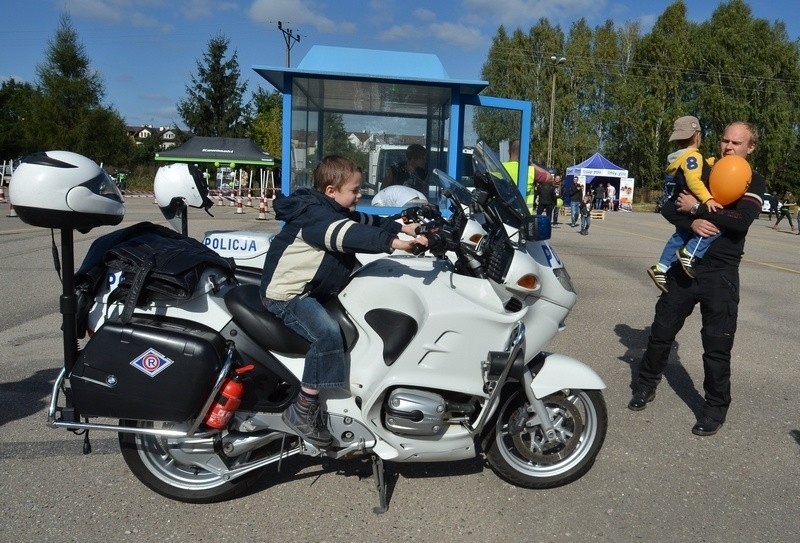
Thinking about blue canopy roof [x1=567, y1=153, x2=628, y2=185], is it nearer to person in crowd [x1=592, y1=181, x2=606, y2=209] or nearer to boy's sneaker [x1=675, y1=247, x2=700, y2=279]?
person in crowd [x1=592, y1=181, x2=606, y2=209]

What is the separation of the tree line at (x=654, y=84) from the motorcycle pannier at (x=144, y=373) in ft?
160

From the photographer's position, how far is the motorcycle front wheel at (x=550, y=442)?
358cm

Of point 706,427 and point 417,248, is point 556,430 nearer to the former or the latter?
point 417,248

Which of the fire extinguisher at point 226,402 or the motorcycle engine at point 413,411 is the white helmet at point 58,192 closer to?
the fire extinguisher at point 226,402

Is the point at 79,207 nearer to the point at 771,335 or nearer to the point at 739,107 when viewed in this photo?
the point at 771,335

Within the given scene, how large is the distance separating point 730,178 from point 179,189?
11.3 feet

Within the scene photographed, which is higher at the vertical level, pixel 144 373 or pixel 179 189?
pixel 179 189

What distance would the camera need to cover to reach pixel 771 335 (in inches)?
296

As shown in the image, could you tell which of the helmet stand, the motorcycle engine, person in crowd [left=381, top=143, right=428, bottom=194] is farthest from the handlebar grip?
person in crowd [left=381, top=143, right=428, bottom=194]

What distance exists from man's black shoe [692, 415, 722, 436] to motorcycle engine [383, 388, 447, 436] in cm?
216

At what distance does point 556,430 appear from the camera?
3.56 meters

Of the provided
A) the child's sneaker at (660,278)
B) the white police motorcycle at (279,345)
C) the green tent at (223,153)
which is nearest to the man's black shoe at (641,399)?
A: the child's sneaker at (660,278)

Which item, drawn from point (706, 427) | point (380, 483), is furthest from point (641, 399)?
point (380, 483)

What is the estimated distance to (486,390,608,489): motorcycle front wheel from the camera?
358cm
